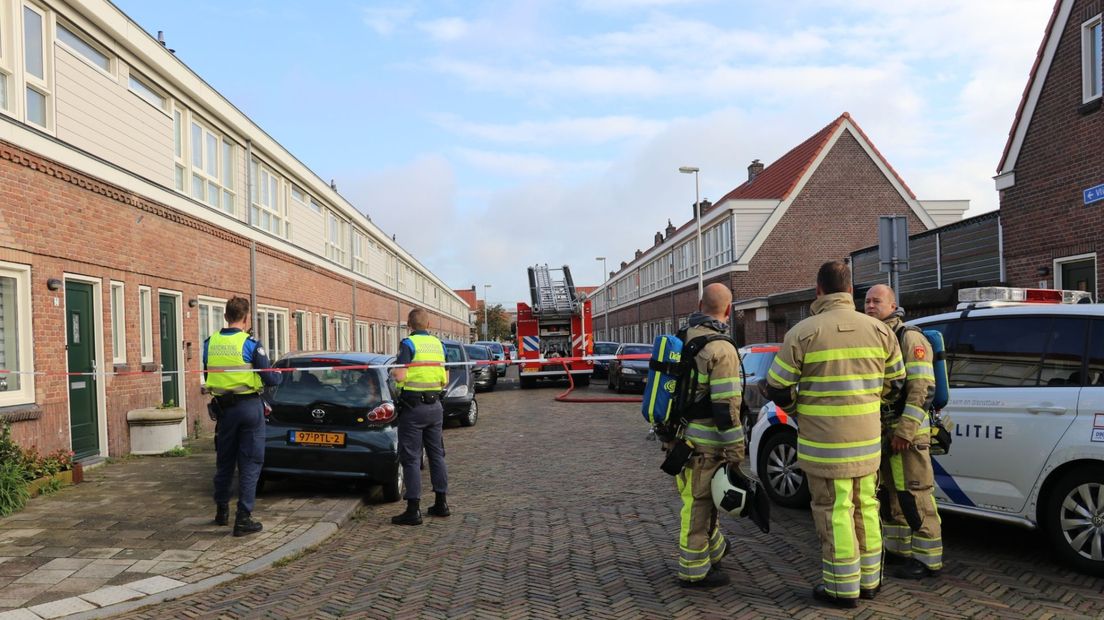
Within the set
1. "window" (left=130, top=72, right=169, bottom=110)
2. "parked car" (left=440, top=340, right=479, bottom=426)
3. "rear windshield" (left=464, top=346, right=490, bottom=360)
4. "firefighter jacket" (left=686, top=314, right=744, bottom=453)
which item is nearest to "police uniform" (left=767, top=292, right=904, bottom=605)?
"firefighter jacket" (left=686, top=314, right=744, bottom=453)

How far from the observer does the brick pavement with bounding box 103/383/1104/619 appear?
14.9ft

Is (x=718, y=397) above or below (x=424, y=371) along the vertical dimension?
below

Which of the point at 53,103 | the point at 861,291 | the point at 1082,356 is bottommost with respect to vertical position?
the point at 1082,356

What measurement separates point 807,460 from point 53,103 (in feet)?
32.3

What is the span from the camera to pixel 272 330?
62.1 feet

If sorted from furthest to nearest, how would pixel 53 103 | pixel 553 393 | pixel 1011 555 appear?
1. pixel 553 393
2. pixel 53 103
3. pixel 1011 555

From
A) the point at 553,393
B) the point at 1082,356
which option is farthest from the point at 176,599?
the point at 553,393

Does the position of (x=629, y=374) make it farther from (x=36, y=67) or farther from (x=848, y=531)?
(x=848, y=531)

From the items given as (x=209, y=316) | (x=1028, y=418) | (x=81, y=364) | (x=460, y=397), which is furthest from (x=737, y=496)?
(x=209, y=316)

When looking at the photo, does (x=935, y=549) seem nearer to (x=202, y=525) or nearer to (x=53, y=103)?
(x=202, y=525)

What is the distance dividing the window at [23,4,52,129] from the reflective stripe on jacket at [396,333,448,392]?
5900 mm

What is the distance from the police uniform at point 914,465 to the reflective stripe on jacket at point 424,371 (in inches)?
147

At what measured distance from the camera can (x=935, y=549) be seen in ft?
16.5

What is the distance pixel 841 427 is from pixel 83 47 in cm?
1113
